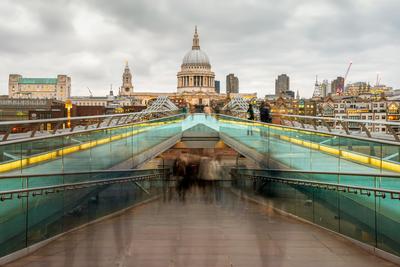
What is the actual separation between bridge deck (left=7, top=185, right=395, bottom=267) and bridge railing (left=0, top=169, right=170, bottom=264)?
0.23m

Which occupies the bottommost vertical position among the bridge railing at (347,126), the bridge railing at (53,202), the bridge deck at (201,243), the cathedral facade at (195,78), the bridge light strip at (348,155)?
the bridge deck at (201,243)

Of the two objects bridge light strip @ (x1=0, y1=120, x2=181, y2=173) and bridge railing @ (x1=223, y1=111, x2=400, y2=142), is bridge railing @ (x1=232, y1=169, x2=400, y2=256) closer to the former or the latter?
bridge railing @ (x1=223, y1=111, x2=400, y2=142)

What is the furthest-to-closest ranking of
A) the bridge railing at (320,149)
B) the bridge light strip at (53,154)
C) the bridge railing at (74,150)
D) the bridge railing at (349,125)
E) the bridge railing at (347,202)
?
the bridge railing at (349,125)
the bridge railing at (320,149)
the bridge railing at (74,150)
the bridge light strip at (53,154)
the bridge railing at (347,202)

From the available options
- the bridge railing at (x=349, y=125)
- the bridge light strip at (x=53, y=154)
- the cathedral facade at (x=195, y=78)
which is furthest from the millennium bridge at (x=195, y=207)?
the cathedral facade at (x=195, y=78)

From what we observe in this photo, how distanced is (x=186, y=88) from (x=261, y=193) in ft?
608

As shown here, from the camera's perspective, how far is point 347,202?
26.5ft

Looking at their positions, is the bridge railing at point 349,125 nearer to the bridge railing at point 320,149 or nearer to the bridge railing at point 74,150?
the bridge railing at point 320,149

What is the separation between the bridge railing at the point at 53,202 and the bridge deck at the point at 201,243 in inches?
9.2

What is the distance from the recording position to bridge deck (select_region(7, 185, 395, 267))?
22.6ft

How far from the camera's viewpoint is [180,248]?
295 inches

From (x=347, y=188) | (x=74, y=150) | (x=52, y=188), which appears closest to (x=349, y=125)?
(x=347, y=188)

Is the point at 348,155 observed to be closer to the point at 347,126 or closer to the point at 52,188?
the point at 347,126

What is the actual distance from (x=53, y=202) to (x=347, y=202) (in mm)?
4573

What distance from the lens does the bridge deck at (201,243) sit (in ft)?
22.6
